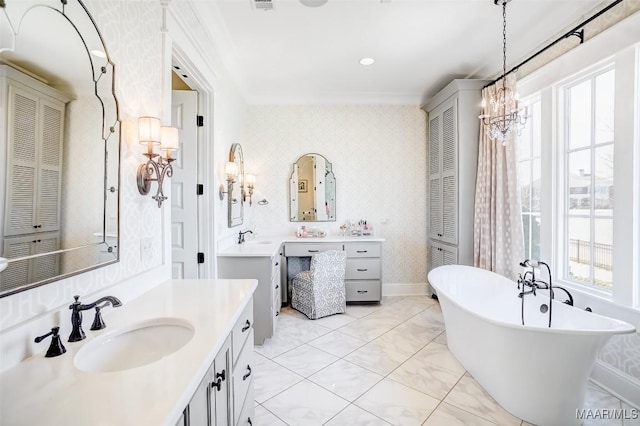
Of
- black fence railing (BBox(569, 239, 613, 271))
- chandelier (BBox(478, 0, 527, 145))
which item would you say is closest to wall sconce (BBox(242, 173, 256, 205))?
chandelier (BBox(478, 0, 527, 145))

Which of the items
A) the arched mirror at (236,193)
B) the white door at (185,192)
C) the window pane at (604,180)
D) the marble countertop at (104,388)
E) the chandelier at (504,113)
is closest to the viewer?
the marble countertop at (104,388)

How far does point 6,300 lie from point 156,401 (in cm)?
56

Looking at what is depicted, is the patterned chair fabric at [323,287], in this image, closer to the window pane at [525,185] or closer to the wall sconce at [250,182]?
the wall sconce at [250,182]

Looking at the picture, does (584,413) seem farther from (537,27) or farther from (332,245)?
(537,27)

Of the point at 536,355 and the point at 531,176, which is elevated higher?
the point at 531,176

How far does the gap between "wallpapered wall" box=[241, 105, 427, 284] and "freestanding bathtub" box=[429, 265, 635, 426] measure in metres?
1.86

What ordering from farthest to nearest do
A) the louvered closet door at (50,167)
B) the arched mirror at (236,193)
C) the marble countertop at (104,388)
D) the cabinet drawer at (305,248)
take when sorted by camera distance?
the cabinet drawer at (305,248)
the arched mirror at (236,193)
the louvered closet door at (50,167)
the marble countertop at (104,388)

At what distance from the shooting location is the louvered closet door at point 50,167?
3.05ft

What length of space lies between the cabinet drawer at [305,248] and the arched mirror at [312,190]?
534 millimetres

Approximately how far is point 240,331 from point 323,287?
6.60 feet

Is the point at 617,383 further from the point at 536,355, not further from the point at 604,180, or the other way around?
the point at 604,180

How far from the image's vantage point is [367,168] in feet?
13.6

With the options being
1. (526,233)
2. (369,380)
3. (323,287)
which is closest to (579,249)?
(526,233)

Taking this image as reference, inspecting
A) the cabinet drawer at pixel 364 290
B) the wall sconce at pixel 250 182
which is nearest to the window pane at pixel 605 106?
the cabinet drawer at pixel 364 290
